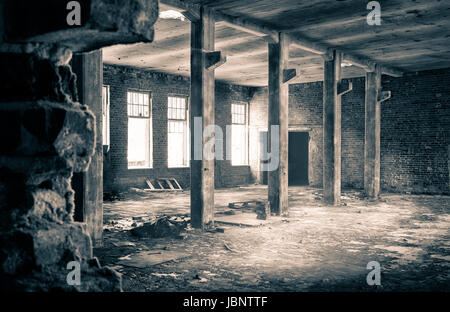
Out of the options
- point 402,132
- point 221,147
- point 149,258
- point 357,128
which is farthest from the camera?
point 221,147

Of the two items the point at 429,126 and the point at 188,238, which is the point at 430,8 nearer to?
the point at 188,238

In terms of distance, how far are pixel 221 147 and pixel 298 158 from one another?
3667 millimetres

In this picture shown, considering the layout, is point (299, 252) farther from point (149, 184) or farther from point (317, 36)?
point (149, 184)

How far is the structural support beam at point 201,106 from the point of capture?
24.8 feet

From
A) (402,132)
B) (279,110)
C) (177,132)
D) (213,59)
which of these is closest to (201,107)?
(213,59)

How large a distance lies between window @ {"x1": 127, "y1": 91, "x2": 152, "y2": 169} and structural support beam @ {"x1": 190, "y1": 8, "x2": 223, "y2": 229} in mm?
7487

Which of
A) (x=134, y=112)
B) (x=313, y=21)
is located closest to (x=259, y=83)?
(x=134, y=112)

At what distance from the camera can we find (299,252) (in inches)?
234

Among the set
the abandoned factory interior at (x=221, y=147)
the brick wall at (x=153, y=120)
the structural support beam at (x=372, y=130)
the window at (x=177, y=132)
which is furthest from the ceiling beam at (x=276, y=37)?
the window at (x=177, y=132)

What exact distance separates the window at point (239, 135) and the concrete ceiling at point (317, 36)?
3.55m

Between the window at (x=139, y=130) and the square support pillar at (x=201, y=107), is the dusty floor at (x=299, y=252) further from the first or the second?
the window at (x=139, y=130)

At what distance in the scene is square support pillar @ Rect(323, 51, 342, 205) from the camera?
1145cm

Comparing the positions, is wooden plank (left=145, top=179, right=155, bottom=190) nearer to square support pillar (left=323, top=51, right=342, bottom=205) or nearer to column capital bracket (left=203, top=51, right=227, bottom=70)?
square support pillar (left=323, top=51, right=342, bottom=205)

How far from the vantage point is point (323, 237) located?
7039 mm
